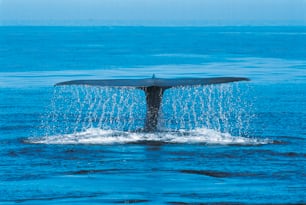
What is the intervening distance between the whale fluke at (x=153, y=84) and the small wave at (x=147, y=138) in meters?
0.44

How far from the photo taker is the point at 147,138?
19.4 metres

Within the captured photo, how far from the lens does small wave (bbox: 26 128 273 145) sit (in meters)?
19.2

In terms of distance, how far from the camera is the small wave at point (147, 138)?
19.2 meters

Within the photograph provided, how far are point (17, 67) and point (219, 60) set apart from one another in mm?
13755

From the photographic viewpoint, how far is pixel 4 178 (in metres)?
15.7

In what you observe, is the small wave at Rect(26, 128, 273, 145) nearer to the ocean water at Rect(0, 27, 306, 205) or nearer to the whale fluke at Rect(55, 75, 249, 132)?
the ocean water at Rect(0, 27, 306, 205)

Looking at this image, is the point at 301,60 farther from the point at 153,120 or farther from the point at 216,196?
the point at 216,196

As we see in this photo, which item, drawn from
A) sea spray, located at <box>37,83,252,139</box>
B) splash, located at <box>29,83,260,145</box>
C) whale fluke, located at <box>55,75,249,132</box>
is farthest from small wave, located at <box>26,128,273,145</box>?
sea spray, located at <box>37,83,252,139</box>

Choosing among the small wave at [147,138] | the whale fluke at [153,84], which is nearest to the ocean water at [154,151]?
the small wave at [147,138]

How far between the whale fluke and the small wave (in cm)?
44

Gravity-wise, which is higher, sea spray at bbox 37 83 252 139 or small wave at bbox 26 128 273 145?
sea spray at bbox 37 83 252 139

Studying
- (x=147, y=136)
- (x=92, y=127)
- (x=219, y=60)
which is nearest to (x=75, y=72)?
(x=219, y=60)

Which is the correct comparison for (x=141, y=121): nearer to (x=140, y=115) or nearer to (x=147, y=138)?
(x=140, y=115)

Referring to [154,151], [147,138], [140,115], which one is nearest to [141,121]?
[140,115]
